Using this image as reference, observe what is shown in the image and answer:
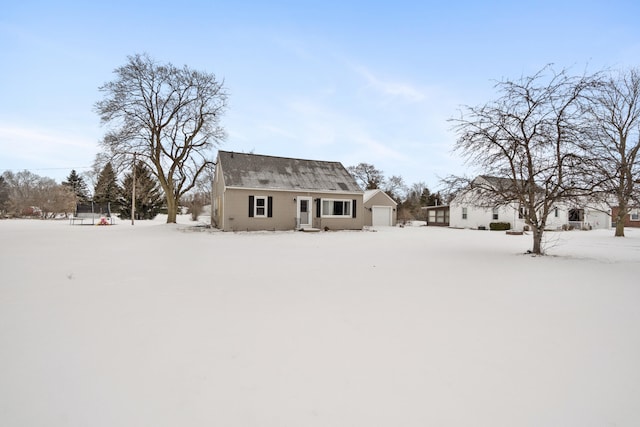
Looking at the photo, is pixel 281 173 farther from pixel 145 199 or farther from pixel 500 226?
pixel 145 199

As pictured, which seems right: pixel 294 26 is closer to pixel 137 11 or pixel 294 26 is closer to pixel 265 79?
pixel 265 79

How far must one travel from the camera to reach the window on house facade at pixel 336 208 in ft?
65.9

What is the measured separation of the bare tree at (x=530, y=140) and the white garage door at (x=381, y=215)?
19.6 metres

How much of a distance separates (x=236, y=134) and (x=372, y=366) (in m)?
27.6

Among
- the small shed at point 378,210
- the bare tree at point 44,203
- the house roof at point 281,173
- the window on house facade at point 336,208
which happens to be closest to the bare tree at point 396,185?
the small shed at point 378,210

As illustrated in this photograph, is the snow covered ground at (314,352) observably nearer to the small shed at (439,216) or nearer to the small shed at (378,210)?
the small shed at (378,210)

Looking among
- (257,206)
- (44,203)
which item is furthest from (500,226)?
(44,203)

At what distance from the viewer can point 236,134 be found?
27328 millimetres

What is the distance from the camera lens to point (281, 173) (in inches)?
790

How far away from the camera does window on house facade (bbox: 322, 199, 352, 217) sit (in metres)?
20.1

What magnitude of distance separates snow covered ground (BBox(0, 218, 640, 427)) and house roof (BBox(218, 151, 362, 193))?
13.3 metres

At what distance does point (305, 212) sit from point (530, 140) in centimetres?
1307

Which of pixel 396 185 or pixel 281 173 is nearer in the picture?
pixel 281 173

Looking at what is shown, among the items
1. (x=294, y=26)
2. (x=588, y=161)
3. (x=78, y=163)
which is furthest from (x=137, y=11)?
(x=78, y=163)
